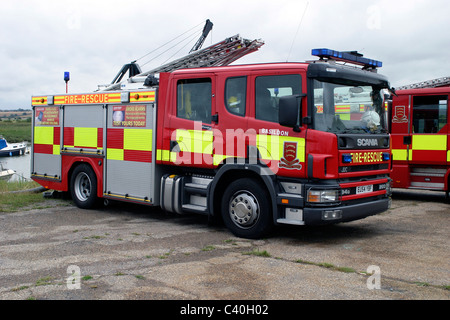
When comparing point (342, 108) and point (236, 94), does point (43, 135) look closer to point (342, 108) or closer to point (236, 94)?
point (236, 94)

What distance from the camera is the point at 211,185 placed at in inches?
294

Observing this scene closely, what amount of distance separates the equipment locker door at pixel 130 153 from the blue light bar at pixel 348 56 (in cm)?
298

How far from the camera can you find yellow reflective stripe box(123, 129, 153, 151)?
8.49 m

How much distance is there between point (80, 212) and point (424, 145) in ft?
24.0

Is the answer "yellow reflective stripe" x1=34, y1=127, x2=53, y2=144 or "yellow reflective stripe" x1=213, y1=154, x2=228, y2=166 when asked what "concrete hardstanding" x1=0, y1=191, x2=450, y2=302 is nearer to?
"yellow reflective stripe" x1=213, y1=154, x2=228, y2=166

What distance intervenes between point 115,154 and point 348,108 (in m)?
4.35

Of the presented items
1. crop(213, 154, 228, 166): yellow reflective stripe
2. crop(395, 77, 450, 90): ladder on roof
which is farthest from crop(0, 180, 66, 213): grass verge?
crop(395, 77, 450, 90): ladder on roof

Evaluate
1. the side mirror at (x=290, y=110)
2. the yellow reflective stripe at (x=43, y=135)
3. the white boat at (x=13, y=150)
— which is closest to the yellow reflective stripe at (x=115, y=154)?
the yellow reflective stripe at (x=43, y=135)

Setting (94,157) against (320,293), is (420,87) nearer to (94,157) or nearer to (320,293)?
(94,157)

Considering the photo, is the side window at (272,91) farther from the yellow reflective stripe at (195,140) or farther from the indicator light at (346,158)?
the indicator light at (346,158)

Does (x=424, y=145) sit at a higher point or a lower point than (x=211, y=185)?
higher

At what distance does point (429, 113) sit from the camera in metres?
11.1

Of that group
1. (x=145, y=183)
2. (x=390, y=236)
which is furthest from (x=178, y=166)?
(x=390, y=236)

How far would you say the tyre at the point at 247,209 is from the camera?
22.7 ft
